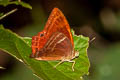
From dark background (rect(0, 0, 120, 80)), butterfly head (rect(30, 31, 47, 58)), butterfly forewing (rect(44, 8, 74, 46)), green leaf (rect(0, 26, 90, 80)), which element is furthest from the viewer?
dark background (rect(0, 0, 120, 80))

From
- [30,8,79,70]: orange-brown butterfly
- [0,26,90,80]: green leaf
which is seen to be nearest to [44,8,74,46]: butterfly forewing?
[30,8,79,70]: orange-brown butterfly

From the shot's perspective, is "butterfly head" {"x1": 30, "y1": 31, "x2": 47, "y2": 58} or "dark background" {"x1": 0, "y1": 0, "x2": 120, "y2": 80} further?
"dark background" {"x1": 0, "y1": 0, "x2": 120, "y2": 80}

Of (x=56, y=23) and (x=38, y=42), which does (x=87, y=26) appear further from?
(x=38, y=42)

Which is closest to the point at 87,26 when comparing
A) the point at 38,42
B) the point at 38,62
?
the point at 38,42

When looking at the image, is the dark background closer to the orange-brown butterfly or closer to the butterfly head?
the orange-brown butterfly

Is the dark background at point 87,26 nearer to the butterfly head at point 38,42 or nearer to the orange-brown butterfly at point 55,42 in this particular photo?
the orange-brown butterfly at point 55,42

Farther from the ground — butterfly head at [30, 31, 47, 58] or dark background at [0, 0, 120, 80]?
butterfly head at [30, 31, 47, 58]

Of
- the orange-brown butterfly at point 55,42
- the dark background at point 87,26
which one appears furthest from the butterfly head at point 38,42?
the dark background at point 87,26
